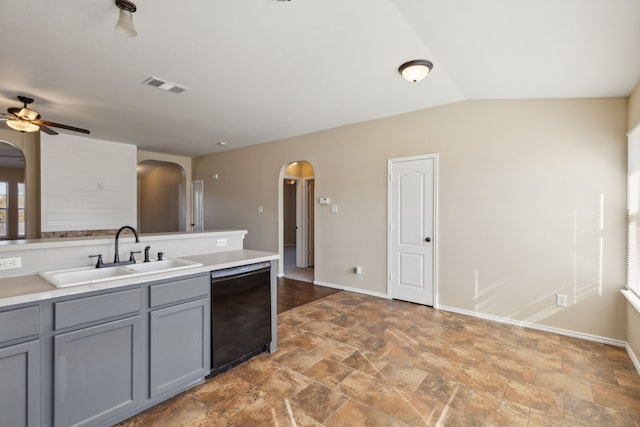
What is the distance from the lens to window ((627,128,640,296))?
2.65 metres

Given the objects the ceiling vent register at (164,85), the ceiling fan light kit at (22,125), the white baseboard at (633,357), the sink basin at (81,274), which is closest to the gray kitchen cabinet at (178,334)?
the sink basin at (81,274)

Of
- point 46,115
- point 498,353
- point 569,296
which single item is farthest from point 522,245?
point 46,115

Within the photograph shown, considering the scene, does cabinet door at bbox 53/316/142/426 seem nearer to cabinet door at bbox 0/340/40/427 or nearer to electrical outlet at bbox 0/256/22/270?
cabinet door at bbox 0/340/40/427

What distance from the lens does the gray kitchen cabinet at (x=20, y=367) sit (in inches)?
56.9

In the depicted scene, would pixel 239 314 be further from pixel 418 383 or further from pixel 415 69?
pixel 415 69

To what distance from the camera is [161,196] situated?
925cm

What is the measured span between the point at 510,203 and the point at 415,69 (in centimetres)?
196

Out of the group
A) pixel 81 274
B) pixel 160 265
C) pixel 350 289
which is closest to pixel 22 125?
pixel 81 274

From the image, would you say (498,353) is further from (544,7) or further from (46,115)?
(46,115)

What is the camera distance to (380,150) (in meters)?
4.49

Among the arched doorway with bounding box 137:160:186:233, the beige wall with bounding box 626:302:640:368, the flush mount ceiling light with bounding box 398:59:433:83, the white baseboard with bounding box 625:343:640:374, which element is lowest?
the white baseboard with bounding box 625:343:640:374

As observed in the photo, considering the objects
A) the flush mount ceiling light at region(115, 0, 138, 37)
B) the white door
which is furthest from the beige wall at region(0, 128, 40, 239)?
the white door

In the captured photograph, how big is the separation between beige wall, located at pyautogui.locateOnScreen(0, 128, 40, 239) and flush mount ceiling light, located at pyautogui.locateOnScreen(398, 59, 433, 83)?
6.27 meters

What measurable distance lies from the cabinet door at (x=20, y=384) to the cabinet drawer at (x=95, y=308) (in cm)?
15
